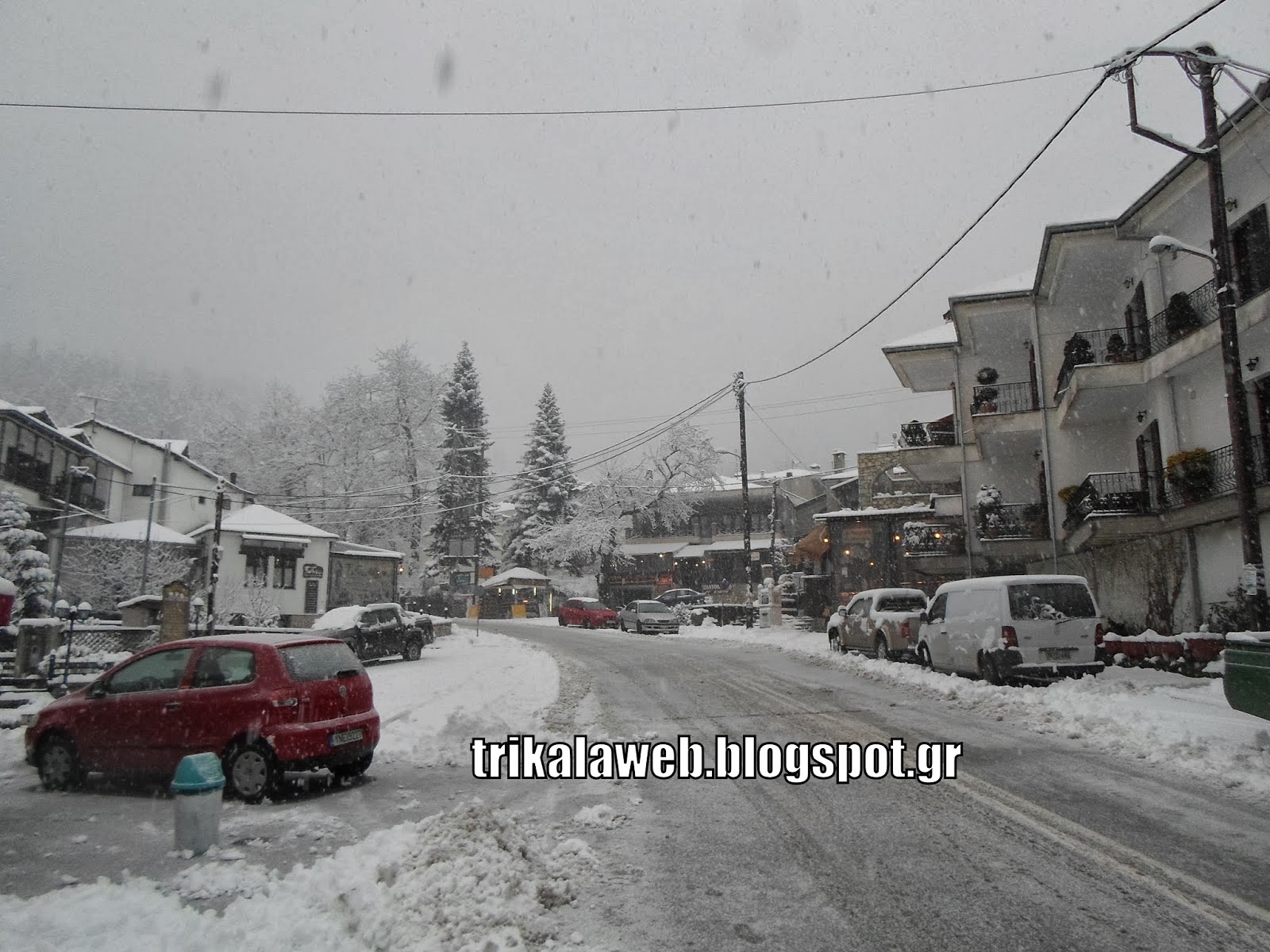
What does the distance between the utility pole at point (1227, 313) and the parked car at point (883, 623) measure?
20.8 feet

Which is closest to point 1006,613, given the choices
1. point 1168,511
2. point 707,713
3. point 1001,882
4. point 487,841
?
point 707,713

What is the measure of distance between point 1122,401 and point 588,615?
25427 millimetres

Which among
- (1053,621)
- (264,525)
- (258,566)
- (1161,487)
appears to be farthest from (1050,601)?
(258,566)

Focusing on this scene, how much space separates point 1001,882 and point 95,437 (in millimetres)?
48350

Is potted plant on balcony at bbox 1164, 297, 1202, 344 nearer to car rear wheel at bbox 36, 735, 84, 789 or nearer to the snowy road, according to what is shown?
the snowy road

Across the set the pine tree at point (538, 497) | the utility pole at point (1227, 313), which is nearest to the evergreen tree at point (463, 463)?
the pine tree at point (538, 497)

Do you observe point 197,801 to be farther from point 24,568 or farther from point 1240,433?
point 24,568

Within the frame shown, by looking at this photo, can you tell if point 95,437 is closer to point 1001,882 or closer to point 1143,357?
point 1143,357

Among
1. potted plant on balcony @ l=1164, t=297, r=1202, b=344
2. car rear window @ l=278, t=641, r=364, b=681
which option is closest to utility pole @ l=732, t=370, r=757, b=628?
potted plant on balcony @ l=1164, t=297, r=1202, b=344

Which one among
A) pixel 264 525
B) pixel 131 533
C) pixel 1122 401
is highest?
pixel 1122 401

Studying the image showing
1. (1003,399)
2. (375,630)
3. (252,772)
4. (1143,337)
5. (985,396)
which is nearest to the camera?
(252,772)

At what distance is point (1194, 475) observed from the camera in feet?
52.4

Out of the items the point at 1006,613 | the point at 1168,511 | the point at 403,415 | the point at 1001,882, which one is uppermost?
the point at 403,415

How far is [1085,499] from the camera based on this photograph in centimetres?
1981
